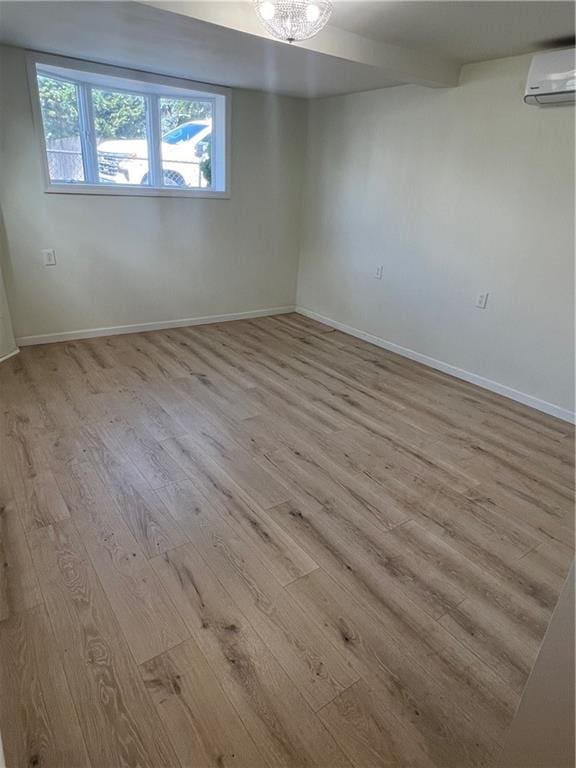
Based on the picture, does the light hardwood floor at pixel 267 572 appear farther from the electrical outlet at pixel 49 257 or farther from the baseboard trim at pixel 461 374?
the electrical outlet at pixel 49 257

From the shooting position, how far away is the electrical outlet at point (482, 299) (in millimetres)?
3361

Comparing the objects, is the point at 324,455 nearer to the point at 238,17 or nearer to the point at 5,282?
the point at 238,17

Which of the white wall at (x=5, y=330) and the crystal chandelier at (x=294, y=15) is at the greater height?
the crystal chandelier at (x=294, y=15)

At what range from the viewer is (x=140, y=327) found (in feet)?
13.8

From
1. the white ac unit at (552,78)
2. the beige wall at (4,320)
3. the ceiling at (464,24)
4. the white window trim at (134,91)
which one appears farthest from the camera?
the beige wall at (4,320)

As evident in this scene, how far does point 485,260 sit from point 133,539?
3.02 metres

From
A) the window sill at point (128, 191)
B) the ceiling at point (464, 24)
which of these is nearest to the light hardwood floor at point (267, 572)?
the window sill at point (128, 191)

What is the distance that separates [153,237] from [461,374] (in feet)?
9.64

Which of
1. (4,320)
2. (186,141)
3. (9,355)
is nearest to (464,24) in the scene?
(186,141)

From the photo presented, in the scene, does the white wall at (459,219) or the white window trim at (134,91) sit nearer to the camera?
the white wall at (459,219)

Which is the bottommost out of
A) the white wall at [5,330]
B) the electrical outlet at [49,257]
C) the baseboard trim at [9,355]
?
the baseboard trim at [9,355]

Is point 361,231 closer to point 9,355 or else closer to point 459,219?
point 459,219

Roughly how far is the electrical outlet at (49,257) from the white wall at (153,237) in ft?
0.13

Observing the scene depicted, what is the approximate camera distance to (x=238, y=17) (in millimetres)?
2186
